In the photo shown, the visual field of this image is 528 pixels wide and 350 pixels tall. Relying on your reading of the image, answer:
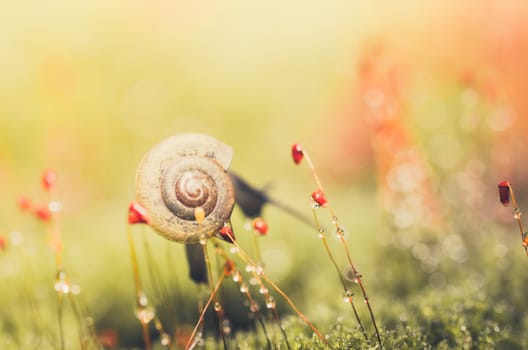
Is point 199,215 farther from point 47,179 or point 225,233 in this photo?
point 47,179

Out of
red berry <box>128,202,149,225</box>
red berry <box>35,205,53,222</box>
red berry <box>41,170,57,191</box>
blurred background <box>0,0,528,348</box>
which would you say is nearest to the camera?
red berry <box>128,202,149,225</box>

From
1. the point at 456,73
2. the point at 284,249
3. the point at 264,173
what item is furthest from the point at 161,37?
the point at 456,73

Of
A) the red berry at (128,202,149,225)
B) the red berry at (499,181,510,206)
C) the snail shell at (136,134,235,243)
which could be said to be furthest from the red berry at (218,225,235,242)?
the red berry at (499,181,510,206)

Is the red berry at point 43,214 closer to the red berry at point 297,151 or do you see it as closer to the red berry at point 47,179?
the red berry at point 47,179

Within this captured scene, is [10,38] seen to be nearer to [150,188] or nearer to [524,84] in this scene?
[150,188]

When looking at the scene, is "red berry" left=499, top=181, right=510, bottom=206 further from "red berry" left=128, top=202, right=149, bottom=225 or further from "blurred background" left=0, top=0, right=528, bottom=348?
"blurred background" left=0, top=0, right=528, bottom=348

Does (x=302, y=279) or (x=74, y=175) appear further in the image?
(x=74, y=175)

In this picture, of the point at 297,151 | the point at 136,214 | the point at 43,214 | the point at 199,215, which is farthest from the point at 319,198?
the point at 43,214

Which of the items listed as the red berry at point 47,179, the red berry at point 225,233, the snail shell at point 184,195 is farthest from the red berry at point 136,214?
the red berry at point 47,179
